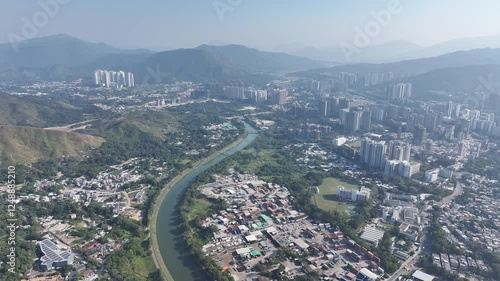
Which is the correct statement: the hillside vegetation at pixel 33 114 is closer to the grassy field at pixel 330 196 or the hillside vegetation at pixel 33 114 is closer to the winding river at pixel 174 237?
the winding river at pixel 174 237

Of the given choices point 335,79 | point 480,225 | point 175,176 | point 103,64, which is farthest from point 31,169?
point 103,64

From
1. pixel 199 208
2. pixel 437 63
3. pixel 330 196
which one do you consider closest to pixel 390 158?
pixel 330 196

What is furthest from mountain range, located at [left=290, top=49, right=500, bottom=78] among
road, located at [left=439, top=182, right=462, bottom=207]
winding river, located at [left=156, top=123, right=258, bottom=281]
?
winding river, located at [left=156, top=123, right=258, bottom=281]

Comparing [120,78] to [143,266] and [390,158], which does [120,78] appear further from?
[143,266]

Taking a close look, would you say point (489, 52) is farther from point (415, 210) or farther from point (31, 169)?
point (31, 169)

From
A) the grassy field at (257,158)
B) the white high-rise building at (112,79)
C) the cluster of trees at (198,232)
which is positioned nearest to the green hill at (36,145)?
the cluster of trees at (198,232)

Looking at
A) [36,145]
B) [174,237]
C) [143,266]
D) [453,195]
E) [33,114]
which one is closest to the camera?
[143,266]
